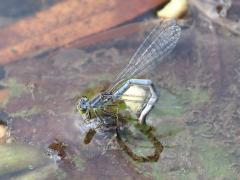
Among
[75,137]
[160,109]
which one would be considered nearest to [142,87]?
[160,109]

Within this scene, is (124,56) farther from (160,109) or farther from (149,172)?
(149,172)

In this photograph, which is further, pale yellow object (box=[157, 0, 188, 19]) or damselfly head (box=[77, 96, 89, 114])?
pale yellow object (box=[157, 0, 188, 19])

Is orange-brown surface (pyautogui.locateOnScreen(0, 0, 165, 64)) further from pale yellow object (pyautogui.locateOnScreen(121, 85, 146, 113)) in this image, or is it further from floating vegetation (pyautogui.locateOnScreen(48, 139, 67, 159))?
floating vegetation (pyautogui.locateOnScreen(48, 139, 67, 159))

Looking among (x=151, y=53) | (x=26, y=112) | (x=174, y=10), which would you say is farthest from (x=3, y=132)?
(x=174, y=10)

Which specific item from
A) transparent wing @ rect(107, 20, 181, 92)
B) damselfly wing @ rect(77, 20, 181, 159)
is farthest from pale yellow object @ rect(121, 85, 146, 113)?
transparent wing @ rect(107, 20, 181, 92)

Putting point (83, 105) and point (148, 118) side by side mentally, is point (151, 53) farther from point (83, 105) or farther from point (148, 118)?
point (83, 105)
